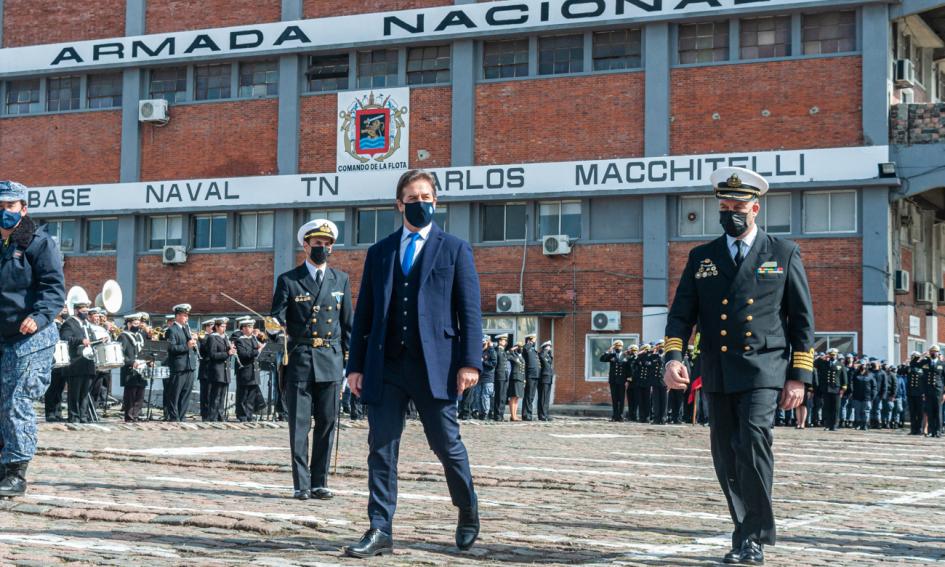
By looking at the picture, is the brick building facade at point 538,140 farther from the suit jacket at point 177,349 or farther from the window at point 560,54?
the suit jacket at point 177,349

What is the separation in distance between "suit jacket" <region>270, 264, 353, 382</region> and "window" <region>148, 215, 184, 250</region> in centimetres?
3125

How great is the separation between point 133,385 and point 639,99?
1784 cm

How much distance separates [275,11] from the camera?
39.8 metres

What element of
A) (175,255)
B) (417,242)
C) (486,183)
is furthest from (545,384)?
(417,242)

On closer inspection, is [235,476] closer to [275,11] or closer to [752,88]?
[752,88]

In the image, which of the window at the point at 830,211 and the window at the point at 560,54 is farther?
the window at the point at 560,54

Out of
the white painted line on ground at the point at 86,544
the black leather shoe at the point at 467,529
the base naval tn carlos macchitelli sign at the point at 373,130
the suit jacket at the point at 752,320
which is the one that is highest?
the base naval tn carlos macchitelli sign at the point at 373,130

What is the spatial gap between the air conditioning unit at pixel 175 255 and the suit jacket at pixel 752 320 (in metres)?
34.5

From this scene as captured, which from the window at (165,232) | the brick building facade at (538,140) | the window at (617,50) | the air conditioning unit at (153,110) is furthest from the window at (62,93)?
the window at (617,50)

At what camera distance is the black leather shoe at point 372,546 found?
22.6 ft

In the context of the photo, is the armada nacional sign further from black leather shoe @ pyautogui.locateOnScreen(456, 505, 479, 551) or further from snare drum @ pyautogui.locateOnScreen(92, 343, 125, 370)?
black leather shoe @ pyautogui.locateOnScreen(456, 505, 479, 551)

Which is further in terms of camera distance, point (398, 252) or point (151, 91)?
point (151, 91)

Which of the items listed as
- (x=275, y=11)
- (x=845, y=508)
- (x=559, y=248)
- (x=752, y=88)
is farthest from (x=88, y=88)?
(x=845, y=508)

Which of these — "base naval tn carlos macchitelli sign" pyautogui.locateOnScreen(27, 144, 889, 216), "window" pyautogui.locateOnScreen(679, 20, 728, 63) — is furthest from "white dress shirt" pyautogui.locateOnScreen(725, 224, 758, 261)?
"window" pyautogui.locateOnScreen(679, 20, 728, 63)
